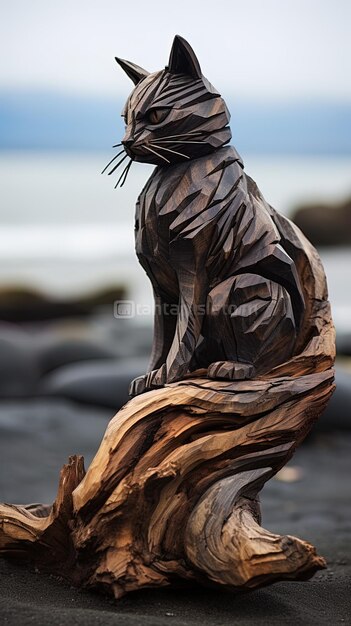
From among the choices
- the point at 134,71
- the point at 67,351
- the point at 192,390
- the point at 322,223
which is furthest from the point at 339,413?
the point at 322,223

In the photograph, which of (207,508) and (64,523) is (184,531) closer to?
(207,508)

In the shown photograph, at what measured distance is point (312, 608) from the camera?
2580 millimetres

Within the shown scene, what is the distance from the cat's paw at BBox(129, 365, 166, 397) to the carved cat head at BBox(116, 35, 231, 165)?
2.07ft

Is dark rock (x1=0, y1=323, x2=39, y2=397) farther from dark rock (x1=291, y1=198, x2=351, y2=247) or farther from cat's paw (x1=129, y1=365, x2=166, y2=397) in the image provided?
dark rock (x1=291, y1=198, x2=351, y2=247)

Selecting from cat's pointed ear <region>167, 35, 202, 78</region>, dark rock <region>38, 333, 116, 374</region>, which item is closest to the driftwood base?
cat's pointed ear <region>167, 35, 202, 78</region>

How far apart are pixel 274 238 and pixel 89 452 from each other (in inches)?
118

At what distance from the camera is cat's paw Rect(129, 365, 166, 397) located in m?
2.66

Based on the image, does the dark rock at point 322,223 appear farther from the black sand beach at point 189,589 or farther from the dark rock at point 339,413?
the black sand beach at point 189,589

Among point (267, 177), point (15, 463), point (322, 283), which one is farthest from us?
point (267, 177)

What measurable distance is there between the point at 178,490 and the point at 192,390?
0.29 meters

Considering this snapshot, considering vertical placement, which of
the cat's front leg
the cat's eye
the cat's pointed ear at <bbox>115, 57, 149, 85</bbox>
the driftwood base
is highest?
the cat's pointed ear at <bbox>115, 57, 149, 85</bbox>

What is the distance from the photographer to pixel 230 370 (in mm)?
2586

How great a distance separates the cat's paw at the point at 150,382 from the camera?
8.73ft

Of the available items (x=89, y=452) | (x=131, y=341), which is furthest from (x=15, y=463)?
(x=131, y=341)
